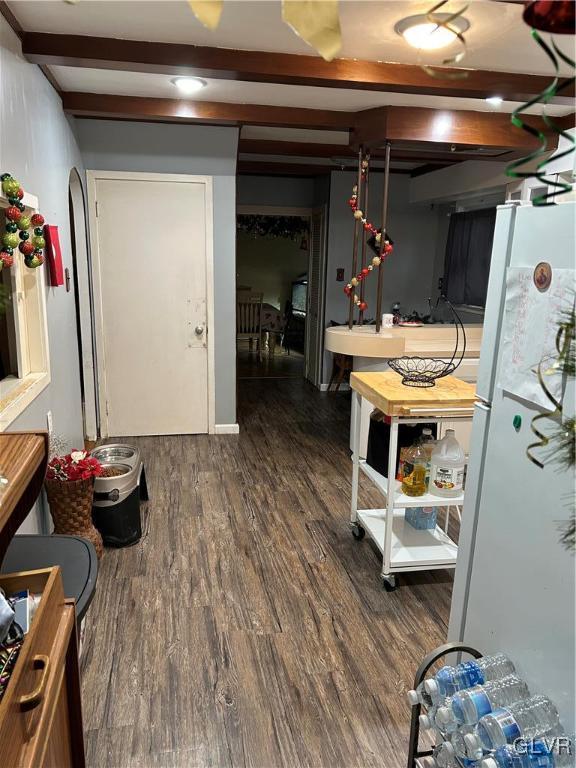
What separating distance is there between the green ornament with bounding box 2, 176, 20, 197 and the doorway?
4.39 meters

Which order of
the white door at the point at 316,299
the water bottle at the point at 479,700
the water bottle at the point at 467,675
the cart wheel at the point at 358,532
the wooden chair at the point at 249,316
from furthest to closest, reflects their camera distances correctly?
the wooden chair at the point at 249,316 → the white door at the point at 316,299 → the cart wheel at the point at 358,532 → the water bottle at the point at 467,675 → the water bottle at the point at 479,700

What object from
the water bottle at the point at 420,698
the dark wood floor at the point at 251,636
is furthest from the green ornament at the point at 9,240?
the water bottle at the point at 420,698

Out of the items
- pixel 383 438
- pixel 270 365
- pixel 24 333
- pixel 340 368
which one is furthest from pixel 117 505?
pixel 270 365

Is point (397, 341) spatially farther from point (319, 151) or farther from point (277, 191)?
point (277, 191)

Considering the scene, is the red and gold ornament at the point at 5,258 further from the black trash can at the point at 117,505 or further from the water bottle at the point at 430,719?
the water bottle at the point at 430,719

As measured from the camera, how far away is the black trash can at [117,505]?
9.16 feet

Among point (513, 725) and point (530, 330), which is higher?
point (530, 330)

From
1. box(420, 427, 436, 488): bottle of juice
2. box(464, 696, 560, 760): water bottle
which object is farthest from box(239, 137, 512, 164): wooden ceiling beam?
box(464, 696, 560, 760): water bottle

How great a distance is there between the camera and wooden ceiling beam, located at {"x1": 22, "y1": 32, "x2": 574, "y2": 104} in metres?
2.43

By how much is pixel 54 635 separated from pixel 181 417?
139 inches

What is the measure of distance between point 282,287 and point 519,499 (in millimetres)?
8882

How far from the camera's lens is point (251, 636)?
2244 millimetres

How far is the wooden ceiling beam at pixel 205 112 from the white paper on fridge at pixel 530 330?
2.83m

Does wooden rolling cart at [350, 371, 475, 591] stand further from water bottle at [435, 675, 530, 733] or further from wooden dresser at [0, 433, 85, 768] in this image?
wooden dresser at [0, 433, 85, 768]
